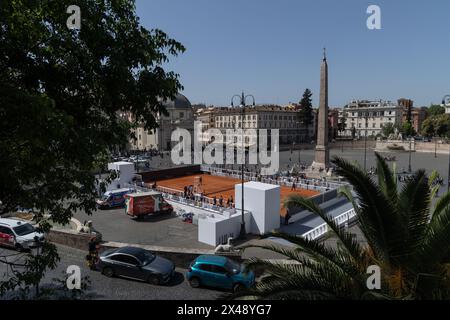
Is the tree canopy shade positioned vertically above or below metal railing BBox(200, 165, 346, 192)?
above

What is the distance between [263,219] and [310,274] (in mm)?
13058

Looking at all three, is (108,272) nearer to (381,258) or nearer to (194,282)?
(194,282)

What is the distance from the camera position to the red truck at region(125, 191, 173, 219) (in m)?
21.1

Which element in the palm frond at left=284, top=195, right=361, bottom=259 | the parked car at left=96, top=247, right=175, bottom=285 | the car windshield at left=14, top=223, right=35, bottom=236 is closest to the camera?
the palm frond at left=284, top=195, right=361, bottom=259

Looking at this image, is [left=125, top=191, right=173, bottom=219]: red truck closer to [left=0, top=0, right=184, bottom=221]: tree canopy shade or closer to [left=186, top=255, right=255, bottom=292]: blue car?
[left=186, top=255, right=255, bottom=292]: blue car

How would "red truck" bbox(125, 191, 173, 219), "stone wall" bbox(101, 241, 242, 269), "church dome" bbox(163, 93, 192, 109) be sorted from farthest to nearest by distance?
"church dome" bbox(163, 93, 192, 109) < "red truck" bbox(125, 191, 173, 219) < "stone wall" bbox(101, 241, 242, 269)

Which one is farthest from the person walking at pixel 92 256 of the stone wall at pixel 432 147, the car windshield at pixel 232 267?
the stone wall at pixel 432 147

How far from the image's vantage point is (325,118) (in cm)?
3844

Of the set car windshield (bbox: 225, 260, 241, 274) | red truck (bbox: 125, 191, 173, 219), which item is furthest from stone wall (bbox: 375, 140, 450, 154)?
car windshield (bbox: 225, 260, 241, 274)

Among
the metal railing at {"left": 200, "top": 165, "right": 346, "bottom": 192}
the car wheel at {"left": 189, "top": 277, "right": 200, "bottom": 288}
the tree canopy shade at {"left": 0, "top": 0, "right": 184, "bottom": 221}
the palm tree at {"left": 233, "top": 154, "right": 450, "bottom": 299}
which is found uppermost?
the tree canopy shade at {"left": 0, "top": 0, "right": 184, "bottom": 221}

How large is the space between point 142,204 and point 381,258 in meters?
17.5

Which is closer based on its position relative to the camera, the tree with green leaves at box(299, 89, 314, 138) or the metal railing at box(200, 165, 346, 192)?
the metal railing at box(200, 165, 346, 192)

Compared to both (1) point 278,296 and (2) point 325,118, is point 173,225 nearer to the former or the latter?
(1) point 278,296

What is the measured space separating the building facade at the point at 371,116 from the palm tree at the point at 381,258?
353 ft
